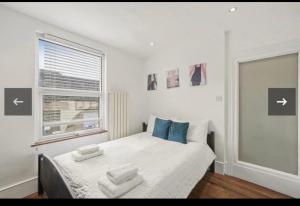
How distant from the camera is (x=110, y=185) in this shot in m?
1.26

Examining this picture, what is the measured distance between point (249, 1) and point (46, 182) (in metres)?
3.18

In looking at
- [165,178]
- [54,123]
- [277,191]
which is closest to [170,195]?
[165,178]

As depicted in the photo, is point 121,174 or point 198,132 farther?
point 198,132

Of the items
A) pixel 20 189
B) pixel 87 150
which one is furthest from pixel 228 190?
pixel 20 189

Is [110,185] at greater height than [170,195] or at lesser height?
greater

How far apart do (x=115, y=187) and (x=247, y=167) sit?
2.18 metres

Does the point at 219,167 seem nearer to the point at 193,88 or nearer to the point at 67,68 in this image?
the point at 193,88

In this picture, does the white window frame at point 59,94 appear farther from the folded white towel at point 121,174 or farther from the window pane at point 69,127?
the folded white towel at point 121,174

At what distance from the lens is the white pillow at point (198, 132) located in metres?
2.56

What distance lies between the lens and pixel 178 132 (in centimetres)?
260

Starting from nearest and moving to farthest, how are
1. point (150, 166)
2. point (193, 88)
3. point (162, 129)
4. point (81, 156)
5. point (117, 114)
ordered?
1. point (150, 166)
2. point (81, 156)
3. point (162, 129)
4. point (193, 88)
5. point (117, 114)

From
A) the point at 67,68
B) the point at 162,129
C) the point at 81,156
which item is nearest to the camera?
the point at 81,156

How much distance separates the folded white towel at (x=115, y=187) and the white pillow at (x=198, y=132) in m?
1.48

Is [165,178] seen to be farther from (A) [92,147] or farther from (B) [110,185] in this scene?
(A) [92,147]
